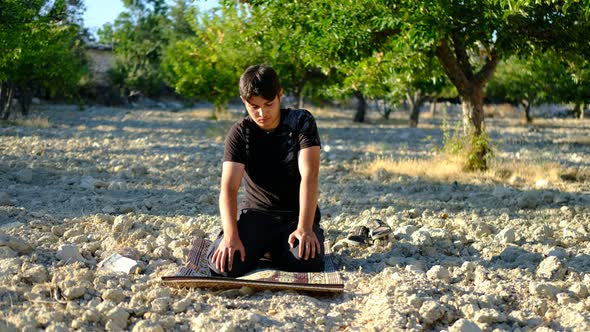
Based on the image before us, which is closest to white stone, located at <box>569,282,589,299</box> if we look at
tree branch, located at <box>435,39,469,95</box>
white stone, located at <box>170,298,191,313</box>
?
white stone, located at <box>170,298,191,313</box>

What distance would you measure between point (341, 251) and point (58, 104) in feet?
100

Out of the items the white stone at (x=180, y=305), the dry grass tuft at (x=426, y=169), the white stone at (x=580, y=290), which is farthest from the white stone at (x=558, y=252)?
the dry grass tuft at (x=426, y=169)

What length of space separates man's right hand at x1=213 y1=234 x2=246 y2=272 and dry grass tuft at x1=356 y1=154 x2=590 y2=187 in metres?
5.13

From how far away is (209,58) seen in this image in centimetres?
1880

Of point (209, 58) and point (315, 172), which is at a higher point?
point (209, 58)

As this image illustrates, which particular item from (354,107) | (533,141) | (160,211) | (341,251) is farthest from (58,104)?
(341,251)

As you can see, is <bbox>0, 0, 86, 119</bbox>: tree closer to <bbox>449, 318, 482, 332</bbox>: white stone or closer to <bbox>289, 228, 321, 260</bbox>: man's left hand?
<bbox>289, 228, 321, 260</bbox>: man's left hand

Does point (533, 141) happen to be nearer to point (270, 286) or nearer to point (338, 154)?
point (338, 154)

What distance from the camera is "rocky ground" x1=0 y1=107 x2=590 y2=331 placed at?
350 cm

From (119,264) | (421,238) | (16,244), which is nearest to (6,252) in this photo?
(16,244)

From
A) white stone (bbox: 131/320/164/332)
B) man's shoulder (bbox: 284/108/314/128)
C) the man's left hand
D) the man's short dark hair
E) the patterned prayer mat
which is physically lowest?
white stone (bbox: 131/320/164/332)

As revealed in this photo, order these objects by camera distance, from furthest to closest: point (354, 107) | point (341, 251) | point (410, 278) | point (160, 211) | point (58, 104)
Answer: point (354, 107), point (58, 104), point (160, 211), point (341, 251), point (410, 278)

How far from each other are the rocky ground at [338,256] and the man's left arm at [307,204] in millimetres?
323

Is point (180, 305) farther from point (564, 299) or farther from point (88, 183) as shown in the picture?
point (88, 183)
